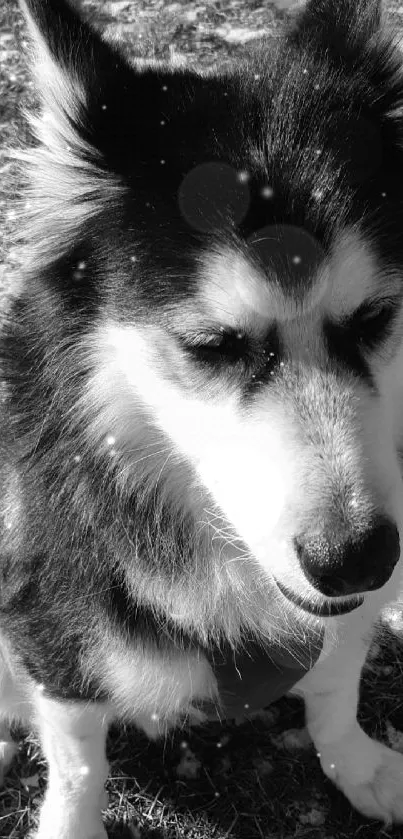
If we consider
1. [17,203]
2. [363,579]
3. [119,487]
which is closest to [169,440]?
[119,487]

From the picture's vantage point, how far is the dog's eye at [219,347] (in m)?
1.41

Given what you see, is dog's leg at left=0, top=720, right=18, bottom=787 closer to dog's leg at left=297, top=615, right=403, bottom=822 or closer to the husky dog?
the husky dog

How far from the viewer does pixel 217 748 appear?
7.95 ft

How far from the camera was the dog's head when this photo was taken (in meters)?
1.36

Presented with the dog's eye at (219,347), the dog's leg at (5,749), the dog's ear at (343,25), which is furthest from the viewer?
the dog's leg at (5,749)

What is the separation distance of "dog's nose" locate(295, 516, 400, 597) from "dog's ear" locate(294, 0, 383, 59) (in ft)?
3.31

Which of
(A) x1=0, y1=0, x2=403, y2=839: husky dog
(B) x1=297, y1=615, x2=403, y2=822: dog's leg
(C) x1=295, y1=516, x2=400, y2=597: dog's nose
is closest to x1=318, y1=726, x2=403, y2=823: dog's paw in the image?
(B) x1=297, y1=615, x2=403, y2=822: dog's leg

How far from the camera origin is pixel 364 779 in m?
2.26

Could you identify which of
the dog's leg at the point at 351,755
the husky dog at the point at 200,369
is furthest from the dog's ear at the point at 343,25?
the dog's leg at the point at 351,755

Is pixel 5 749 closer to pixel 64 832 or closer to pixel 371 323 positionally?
pixel 64 832

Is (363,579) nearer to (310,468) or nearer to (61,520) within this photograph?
(310,468)

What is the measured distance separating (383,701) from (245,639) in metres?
0.84

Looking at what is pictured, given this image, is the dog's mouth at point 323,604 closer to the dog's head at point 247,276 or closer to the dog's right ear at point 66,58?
the dog's head at point 247,276

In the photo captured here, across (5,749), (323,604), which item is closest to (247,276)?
(323,604)
